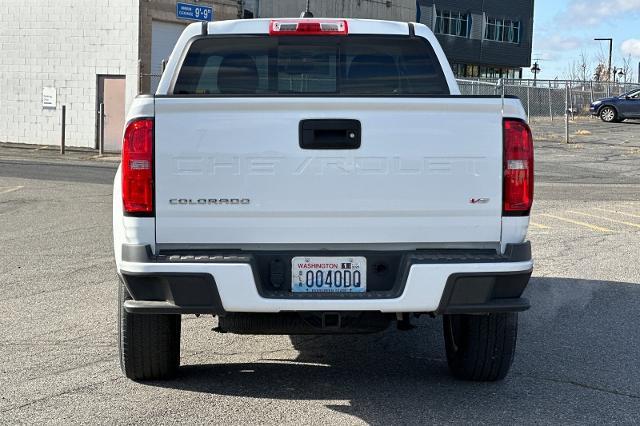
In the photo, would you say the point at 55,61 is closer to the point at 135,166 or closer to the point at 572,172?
the point at 572,172

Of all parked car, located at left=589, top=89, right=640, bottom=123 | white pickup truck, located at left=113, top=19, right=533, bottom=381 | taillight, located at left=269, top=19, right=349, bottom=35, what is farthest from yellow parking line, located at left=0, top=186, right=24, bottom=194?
parked car, located at left=589, top=89, right=640, bottom=123

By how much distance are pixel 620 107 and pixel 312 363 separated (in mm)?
38923

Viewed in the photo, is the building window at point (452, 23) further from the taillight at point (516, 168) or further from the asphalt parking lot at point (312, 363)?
the taillight at point (516, 168)

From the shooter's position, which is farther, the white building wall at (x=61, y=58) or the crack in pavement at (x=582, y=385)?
the white building wall at (x=61, y=58)

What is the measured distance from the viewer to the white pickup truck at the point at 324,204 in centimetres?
491

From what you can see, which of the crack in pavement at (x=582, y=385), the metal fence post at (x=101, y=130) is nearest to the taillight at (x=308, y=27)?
the crack in pavement at (x=582, y=385)

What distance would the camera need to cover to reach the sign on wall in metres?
29.7

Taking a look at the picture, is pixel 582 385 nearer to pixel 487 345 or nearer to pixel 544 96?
pixel 487 345

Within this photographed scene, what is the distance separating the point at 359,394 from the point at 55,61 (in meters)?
25.8

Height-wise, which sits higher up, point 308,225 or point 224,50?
point 224,50

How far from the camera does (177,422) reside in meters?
4.93

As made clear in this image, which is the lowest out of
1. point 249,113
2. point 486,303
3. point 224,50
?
point 486,303

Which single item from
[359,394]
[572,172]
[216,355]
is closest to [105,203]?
[216,355]

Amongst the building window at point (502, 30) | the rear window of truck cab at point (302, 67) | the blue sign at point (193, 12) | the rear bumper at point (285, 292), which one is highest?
the building window at point (502, 30)
